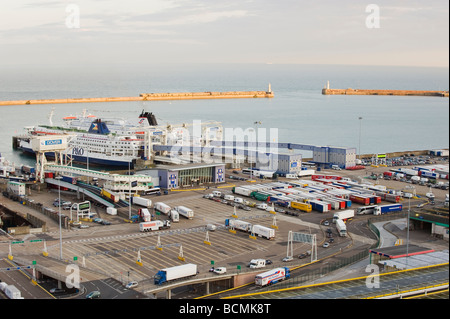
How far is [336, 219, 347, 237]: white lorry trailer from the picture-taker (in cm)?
1675

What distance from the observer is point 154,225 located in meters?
17.4

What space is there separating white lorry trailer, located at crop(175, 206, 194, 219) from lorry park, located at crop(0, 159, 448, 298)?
4 centimetres

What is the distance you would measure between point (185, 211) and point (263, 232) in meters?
3.42

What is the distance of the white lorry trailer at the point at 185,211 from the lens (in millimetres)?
18781

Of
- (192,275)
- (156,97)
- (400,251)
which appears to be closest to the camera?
(400,251)

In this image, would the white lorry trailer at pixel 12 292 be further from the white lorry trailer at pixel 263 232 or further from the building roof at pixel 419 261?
the white lorry trailer at pixel 263 232

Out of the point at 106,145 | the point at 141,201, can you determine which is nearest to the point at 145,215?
the point at 141,201

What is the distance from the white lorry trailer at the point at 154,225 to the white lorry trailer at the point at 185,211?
1.13 meters

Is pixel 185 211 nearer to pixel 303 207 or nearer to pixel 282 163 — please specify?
pixel 303 207

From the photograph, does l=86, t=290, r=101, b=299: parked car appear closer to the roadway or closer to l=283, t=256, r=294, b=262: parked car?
the roadway

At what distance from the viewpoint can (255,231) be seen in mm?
16812

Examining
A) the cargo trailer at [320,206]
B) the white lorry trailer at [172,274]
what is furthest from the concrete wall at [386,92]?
the white lorry trailer at [172,274]
